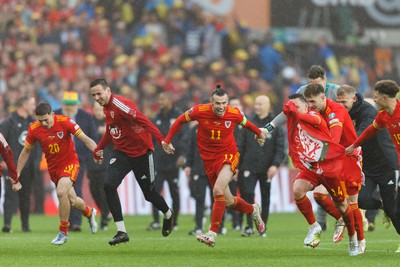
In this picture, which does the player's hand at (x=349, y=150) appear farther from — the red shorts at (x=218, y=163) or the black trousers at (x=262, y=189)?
the black trousers at (x=262, y=189)

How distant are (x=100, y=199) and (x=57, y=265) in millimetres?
8032

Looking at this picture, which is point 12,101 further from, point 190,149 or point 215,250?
point 215,250

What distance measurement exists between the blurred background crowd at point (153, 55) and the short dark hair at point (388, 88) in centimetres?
1624

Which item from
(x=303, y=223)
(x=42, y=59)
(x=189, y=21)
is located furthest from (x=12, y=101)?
(x=303, y=223)

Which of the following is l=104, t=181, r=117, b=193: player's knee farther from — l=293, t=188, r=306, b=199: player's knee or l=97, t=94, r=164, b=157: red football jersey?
l=293, t=188, r=306, b=199: player's knee

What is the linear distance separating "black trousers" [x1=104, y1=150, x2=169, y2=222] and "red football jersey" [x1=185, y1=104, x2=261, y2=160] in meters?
0.84

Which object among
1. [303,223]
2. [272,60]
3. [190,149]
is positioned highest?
[272,60]

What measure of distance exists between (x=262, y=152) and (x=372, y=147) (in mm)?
3667

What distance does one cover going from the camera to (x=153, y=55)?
104ft

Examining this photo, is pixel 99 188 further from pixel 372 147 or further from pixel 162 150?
pixel 372 147

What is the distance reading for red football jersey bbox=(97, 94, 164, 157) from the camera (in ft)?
49.2

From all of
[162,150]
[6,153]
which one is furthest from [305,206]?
[162,150]

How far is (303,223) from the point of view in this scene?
73.4 ft

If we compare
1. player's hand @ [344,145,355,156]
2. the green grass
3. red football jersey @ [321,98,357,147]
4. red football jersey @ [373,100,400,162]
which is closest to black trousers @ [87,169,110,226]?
the green grass
